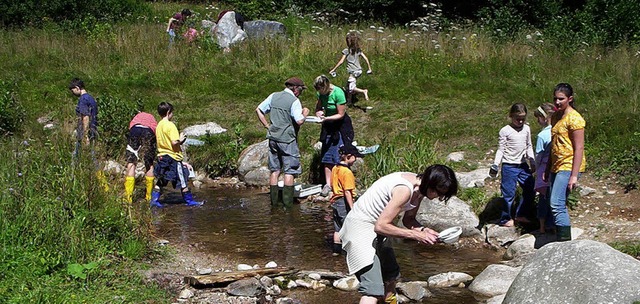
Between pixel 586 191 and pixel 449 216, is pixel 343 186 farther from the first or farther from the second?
pixel 586 191

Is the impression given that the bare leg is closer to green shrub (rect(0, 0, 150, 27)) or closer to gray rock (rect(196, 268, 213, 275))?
gray rock (rect(196, 268, 213, 275))

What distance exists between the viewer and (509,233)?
31.1ft

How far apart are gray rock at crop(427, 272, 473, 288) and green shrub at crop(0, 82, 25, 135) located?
9.16 m

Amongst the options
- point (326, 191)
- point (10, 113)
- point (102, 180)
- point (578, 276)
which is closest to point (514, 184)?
point (326, 191)

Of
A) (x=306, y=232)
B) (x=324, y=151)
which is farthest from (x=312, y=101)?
(x=306, y=232)

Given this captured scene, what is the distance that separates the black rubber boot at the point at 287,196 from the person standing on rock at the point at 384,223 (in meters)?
4.98

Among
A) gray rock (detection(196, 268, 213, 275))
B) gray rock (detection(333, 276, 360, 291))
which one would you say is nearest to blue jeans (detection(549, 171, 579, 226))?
gray rock (detection(333, 276, 360, 291))

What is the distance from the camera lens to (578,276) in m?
5.79

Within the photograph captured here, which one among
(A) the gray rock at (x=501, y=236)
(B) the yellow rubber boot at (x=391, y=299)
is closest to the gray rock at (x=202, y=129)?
(A) the gray rock at (x=501, y=236)

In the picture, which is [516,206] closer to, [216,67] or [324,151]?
[324,151]

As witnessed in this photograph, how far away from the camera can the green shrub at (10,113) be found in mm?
14406

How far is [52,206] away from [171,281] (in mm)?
1342

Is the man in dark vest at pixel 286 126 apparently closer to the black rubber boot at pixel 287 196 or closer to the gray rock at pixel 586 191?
the black rubber boot at pixel 287 196

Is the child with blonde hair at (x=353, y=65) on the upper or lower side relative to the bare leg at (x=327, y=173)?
upper
